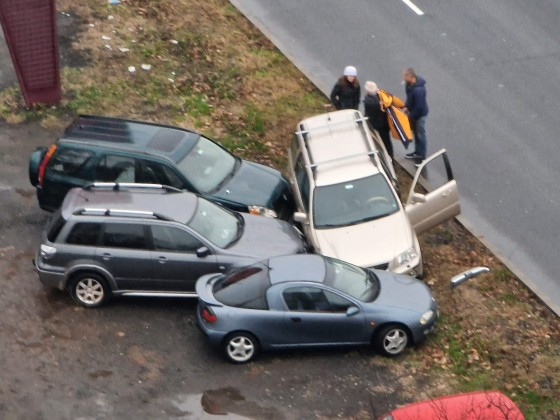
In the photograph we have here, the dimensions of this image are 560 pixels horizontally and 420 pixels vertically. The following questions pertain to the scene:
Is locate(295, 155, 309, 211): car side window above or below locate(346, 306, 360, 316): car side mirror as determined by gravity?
below

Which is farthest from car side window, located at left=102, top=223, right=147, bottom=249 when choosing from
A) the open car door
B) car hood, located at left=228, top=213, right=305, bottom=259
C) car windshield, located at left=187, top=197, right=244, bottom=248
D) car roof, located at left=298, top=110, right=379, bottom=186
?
the open car door

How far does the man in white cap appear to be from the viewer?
17984mm

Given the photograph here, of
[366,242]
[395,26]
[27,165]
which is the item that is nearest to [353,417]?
[366,242]

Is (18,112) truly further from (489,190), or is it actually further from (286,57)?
(489,190)

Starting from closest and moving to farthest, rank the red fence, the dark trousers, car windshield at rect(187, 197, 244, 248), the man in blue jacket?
car windshield at rect(187, 197, 244, 248) → the man in blue jacket → the dark trousers → the red fence

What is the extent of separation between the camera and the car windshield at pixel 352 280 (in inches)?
536

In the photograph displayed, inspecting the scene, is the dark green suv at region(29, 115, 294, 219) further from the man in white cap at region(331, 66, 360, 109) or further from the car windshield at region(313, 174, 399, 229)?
the man in white cap at region(331, 66, 360, 109)

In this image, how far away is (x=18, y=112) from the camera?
1931cm

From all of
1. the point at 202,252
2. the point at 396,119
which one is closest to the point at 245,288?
the point at 202,252

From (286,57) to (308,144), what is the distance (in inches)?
185

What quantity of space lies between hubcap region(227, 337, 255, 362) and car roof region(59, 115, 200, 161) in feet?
11.4

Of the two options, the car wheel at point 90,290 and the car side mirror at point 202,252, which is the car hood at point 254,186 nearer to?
the car side mirror at point 202,252

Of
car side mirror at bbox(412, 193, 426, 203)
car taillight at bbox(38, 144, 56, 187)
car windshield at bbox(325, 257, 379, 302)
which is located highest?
car side mirror at bbox(412, 193, 426, 203)

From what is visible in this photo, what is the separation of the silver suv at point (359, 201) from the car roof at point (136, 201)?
5.96 ft
